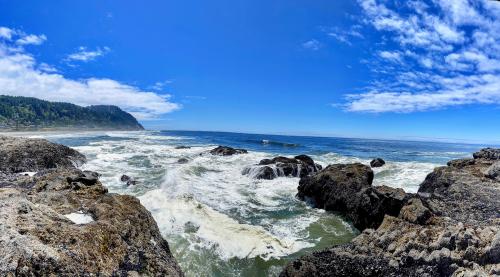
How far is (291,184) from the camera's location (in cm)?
2509

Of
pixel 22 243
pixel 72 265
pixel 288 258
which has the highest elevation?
pixel 22 243

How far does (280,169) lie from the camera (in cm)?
2795

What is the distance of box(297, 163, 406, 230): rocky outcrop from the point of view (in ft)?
44.8

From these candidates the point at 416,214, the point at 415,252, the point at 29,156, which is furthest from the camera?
the point at 29,156

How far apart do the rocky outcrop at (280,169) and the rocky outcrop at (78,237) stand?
18.2 m

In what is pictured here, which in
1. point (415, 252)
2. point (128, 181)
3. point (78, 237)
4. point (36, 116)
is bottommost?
point (128, 181)

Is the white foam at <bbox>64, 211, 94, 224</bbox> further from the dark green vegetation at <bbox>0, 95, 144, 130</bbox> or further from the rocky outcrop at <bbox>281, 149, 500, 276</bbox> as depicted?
the dark green vegetation at <bbox>0, 95, 144, 130</bbox>

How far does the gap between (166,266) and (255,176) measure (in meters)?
20.3

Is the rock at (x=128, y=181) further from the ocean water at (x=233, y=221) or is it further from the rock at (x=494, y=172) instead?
the rock at (x=494, y=172)

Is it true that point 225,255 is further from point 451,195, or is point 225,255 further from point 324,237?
point 451,195

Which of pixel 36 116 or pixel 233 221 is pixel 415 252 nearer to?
pixel 233 221

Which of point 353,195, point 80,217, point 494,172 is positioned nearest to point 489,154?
point 494,172

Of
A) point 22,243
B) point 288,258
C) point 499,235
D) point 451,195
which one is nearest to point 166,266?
point 22,243

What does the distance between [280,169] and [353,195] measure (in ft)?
38.6
